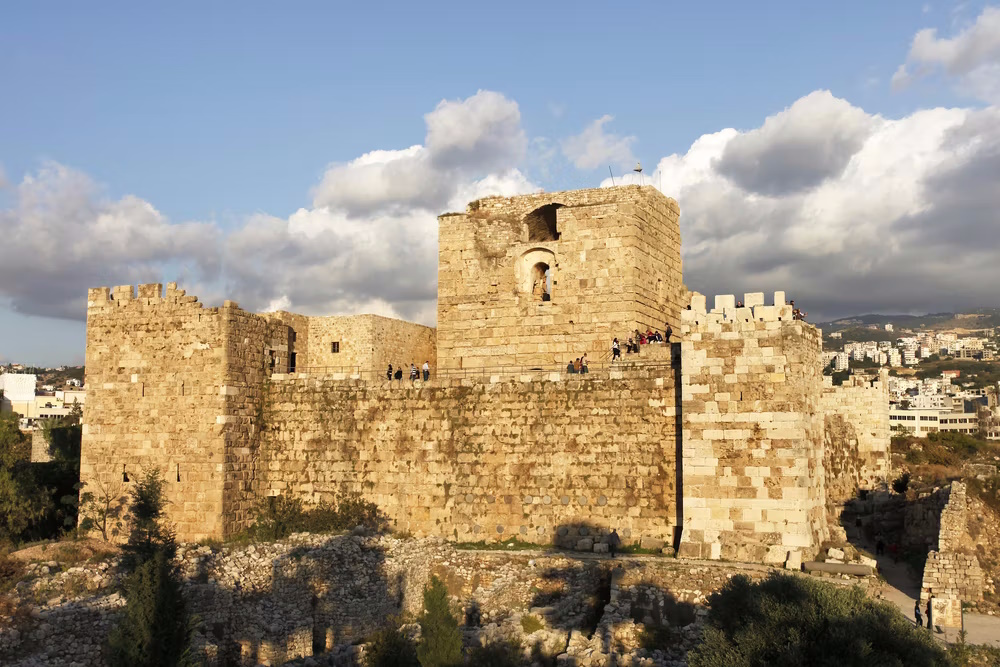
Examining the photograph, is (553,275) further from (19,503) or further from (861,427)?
(19,503)

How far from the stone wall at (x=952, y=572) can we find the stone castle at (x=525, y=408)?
8.42 ft

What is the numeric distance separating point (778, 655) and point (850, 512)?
14844 millimetres

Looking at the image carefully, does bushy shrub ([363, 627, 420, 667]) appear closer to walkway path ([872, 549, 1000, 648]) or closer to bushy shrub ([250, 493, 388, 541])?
bushy shrub ([250, 493, 388, 541])

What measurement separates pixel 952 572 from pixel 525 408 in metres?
9.53

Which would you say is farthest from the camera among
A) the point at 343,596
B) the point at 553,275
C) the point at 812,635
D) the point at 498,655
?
the point at 553,275

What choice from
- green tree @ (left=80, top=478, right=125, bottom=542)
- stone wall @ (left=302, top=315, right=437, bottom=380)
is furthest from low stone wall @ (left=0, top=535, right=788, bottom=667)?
stone wall @ (left=302, top=315, right=437, bottom=380)

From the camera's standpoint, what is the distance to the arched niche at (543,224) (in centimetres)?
2456

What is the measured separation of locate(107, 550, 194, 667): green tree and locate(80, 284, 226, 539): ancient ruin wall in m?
5.80

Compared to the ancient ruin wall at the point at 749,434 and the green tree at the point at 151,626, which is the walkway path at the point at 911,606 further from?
the green tree at the point at 151,626

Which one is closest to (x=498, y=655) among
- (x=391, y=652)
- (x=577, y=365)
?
(x=391, y=652)

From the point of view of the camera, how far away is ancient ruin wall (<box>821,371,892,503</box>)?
1023 inches

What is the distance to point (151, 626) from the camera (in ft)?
48.6

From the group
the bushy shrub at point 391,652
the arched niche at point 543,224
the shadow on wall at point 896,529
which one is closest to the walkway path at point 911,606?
the shadow on wall at point 896,529

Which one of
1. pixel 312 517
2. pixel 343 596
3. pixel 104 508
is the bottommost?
pixel 343 596
